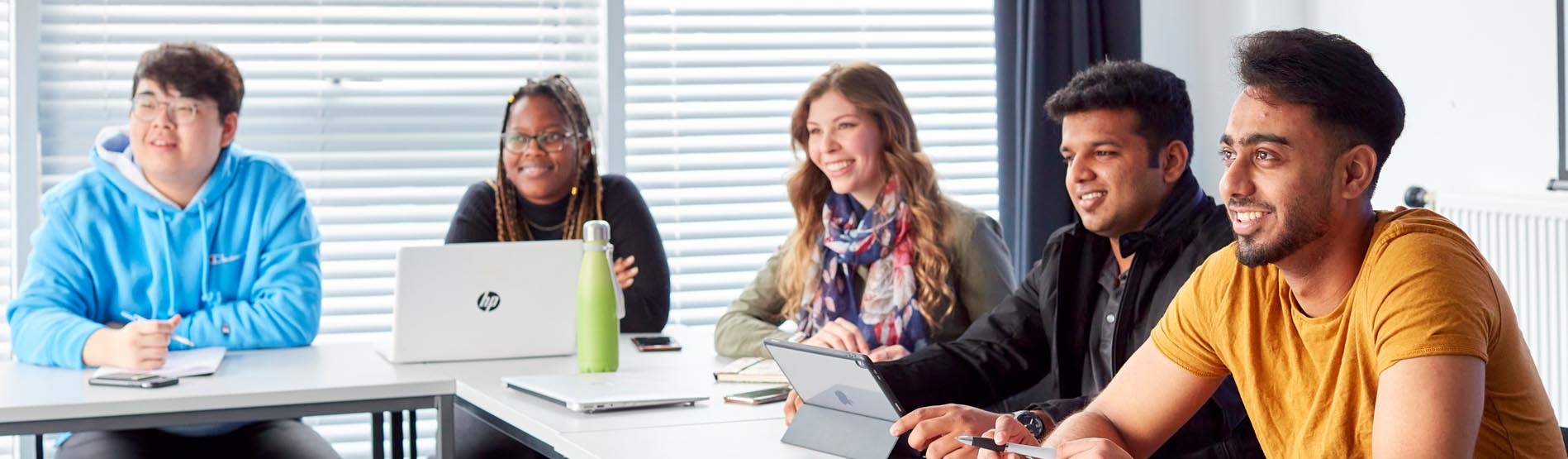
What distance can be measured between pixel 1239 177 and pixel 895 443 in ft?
1.81

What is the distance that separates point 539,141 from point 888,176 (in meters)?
0.83

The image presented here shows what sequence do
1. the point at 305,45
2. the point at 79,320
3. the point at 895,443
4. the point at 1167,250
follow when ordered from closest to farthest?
1. the point at 895,443
2. the point at 1167,250
3. the point at 79,320
4. the point at 305,45

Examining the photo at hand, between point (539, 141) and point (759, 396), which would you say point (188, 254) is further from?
point (759, 396)

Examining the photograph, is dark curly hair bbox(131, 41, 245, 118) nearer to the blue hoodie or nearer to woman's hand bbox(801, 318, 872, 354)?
the blue hoodie

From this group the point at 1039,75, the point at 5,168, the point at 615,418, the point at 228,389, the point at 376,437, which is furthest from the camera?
the point at 1039,75

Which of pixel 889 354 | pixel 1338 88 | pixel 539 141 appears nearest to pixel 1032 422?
pixel 889 354

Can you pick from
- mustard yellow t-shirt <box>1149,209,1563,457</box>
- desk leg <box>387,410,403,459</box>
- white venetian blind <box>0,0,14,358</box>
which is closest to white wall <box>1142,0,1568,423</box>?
mustard yellow t-shirt <box>1149,209,1563,457</box>

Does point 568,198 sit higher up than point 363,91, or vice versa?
point 363,91

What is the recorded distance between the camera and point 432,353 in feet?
8.37

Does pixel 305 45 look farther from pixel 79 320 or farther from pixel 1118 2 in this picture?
pixel 1118 2

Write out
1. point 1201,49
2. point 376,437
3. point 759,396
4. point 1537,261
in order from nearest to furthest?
point 759,396
point 376,437
point 1537,261
point 1201,49

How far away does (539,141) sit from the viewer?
10.3ft

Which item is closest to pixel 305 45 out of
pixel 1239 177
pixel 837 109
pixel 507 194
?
pixel 507 194

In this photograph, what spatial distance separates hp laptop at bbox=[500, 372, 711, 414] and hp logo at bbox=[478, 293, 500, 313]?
8.5 inches
